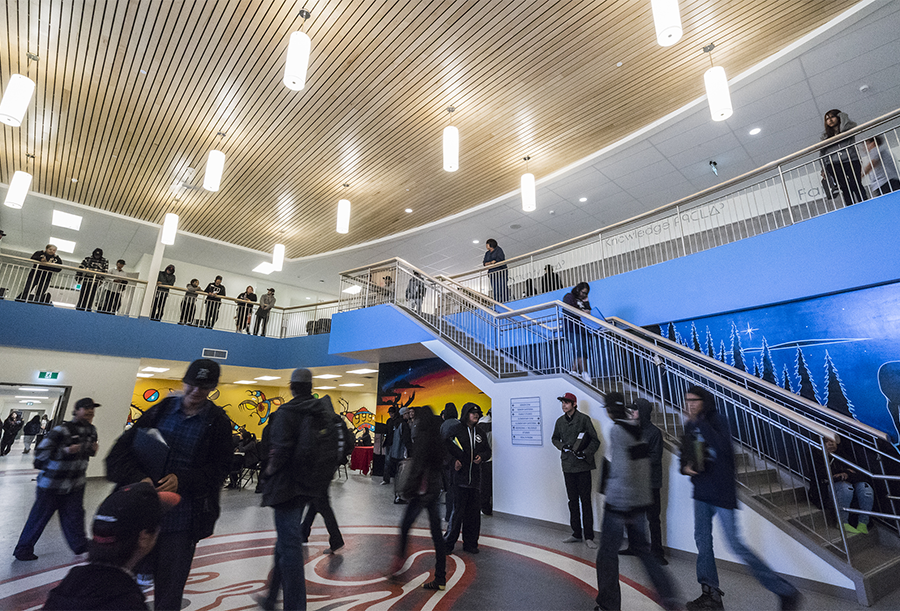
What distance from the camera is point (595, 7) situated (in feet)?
18.8

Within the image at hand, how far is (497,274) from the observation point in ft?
33.8

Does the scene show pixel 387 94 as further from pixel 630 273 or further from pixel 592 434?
pixel 592 434

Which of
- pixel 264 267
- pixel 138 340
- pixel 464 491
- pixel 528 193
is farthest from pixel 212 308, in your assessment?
pixel 464 491

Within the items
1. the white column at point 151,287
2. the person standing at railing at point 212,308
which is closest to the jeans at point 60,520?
the white column at point 151,287

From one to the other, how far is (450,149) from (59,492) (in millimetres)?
6336

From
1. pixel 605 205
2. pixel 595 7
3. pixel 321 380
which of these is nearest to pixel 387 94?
pixel 595 7

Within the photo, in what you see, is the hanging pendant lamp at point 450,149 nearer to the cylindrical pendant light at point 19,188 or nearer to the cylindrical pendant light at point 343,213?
the cylindrical pendant light at point 343,213

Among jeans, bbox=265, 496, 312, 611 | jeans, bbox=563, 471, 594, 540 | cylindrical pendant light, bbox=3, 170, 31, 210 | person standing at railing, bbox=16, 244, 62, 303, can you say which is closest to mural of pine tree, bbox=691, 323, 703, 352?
jeans, bbox=563, 471, 594, 540

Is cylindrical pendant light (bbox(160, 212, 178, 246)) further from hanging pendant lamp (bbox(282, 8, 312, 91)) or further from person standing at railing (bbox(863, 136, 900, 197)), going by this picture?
person standing at railing (bbox(863, 136, 900, 197))

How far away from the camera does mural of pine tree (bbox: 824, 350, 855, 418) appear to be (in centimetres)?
577

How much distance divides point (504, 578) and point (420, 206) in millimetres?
9082

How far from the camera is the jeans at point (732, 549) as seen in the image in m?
2.75

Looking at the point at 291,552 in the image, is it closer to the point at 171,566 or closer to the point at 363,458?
the point at 171,566

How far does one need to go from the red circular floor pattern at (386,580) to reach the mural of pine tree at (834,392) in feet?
14.0
